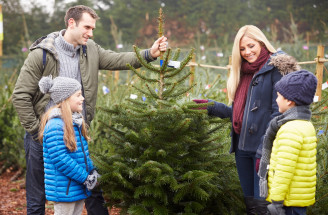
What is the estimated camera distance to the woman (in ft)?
9.75

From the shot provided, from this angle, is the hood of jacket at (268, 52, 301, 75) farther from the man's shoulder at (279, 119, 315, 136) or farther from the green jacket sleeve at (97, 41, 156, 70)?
the green jacket sleeve at (97, 41, 156, 70)

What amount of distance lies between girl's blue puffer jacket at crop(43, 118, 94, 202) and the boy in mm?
1466

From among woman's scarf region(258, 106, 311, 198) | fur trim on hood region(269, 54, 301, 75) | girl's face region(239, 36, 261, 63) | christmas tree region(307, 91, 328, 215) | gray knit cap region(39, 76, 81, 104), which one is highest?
girl's face region(239, 36, 261, 63)

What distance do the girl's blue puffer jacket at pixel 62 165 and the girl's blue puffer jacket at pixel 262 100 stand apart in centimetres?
129

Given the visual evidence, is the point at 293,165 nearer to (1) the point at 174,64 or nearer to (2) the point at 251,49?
(2) the point at 251,49

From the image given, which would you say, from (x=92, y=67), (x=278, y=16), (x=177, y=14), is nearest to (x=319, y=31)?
(x=278, y=16)

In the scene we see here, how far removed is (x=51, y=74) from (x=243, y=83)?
166cm

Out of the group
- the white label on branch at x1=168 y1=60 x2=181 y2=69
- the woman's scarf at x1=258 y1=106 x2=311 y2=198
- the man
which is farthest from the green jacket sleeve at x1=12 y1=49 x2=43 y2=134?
the woman's scarf at x1=258 y1=106 x2=311 y2=198

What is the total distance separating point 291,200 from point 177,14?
719 inches

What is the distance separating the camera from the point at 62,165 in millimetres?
3098

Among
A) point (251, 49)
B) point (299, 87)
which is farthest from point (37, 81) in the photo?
point (299, 87)

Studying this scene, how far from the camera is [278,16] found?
63.0ft

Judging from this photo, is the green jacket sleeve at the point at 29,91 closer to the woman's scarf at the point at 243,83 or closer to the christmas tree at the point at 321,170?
the woman's scarf at the point at 243,83

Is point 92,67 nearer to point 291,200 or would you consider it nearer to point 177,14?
point 291,200
